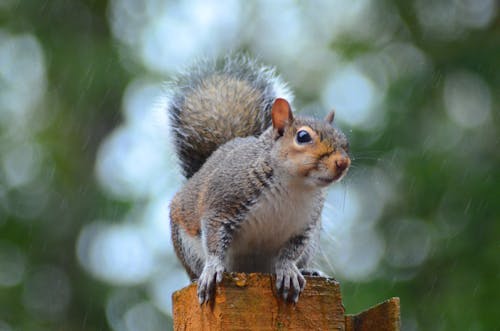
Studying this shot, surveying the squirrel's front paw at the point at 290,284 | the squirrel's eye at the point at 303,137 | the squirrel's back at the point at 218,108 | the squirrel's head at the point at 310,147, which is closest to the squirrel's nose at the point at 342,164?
the squirrel's head at the point at 310,147

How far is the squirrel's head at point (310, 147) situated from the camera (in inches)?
77.2

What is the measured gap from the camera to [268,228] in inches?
84.7

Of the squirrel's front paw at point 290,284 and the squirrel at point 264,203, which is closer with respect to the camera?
the squirrel's front paw at point 290,284

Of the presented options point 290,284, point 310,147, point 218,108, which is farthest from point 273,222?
point 218,108

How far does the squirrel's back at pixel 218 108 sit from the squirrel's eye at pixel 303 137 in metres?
0.69

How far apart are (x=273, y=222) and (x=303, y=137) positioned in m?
0.25

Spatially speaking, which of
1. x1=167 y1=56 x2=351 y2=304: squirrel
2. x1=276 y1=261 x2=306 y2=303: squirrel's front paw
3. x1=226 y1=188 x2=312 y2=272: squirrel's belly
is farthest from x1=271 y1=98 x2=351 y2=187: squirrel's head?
x1=276 y1=261 x2=306 y2=303: squirrel's front paw

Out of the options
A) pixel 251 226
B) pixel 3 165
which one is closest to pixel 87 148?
pixel 3 165

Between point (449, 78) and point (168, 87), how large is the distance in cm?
209

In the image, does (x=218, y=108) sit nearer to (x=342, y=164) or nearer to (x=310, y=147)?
(x=310, y=147)

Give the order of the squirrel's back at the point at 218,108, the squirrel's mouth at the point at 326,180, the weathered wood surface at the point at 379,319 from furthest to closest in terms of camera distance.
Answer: the squirrel's back at the point at 218,108 < the squirrel's mouth at the point at 326,180 < the weathered wood surface at the point at 379,319

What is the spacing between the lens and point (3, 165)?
6.62 meters

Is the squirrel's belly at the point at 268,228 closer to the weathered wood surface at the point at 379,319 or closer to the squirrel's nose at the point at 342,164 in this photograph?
the squirrel's nose at the point at 342,164

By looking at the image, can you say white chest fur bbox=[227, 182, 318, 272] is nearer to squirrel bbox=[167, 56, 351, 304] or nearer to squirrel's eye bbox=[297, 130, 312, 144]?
squirrel bbox=[167, 56, 351, 304]
